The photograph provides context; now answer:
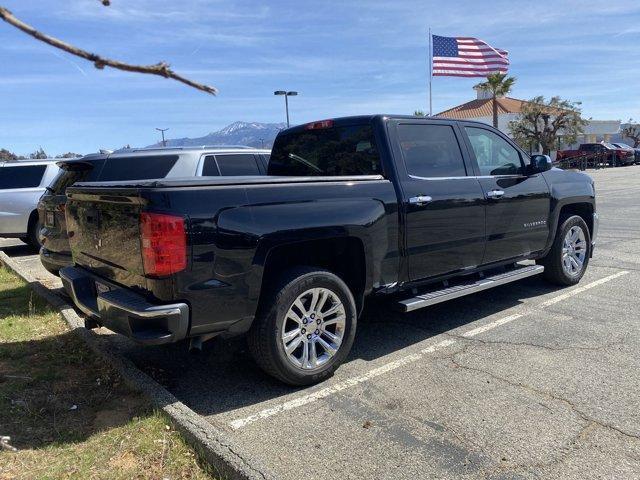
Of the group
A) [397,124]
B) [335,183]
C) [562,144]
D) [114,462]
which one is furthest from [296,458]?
[562,144]

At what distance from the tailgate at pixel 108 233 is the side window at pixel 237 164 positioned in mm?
3157

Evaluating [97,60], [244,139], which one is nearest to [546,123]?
[244,139]

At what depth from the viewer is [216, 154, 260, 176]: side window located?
755 centimetres

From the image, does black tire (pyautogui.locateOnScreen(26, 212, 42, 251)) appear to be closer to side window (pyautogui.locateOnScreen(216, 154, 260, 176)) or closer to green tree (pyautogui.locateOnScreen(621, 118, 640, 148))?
side window (pyautogui.locateOnScreen(216, 154, 260, 176))

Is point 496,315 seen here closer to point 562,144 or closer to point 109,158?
point 109,158

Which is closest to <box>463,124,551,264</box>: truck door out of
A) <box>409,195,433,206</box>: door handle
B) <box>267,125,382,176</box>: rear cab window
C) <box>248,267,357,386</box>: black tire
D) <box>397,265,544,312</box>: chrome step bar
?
<box>397,265,544,312</box>: chrome step bar

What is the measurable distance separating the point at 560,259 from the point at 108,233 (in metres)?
5.16

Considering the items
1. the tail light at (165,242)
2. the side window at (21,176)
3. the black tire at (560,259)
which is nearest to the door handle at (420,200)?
the tail light at (165,242)

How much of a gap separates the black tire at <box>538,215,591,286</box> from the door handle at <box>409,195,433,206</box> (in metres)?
2.55

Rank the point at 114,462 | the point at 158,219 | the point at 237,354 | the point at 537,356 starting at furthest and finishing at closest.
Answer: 1. the point at 237,354
2. the point at 537,356
3. the point at 158,219
4. the point at 114,462

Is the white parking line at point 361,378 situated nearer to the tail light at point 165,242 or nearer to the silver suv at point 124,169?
the tail light at point 165,242

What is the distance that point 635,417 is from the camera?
11.3ft

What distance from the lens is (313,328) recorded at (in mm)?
4082

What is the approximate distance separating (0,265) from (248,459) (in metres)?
7.96
